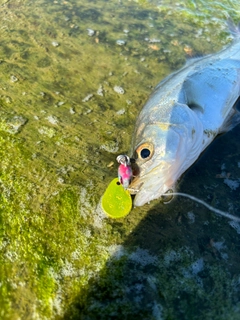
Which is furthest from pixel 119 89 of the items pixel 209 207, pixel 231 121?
pixel 209 207

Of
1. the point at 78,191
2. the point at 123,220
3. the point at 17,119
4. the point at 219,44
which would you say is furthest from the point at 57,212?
the point at 219,44

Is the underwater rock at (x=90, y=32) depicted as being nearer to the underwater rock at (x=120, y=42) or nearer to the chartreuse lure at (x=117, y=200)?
the underwater rock at (x=120, y=42)

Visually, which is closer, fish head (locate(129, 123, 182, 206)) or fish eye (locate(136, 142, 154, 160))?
fish head (locate(129, 123, 182, 206))

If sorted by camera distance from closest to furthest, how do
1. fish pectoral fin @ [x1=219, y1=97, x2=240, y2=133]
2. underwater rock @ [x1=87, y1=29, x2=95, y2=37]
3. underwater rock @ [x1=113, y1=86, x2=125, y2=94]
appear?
fish pectoral fin @ [x1=219, y1=97, x2=240, y2=133] < underwater rock @ [x1=113, y1=86, x2=125, y2=94] < underwater rock @ [x1=87, y1=29, x2=95, y2=37]

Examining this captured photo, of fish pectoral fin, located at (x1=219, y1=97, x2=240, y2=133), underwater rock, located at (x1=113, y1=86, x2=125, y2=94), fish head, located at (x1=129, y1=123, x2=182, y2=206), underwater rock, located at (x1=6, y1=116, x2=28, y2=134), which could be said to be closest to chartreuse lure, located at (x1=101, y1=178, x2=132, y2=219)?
fish head, located at (x1=129, y1=123, x2=182, y2=206)

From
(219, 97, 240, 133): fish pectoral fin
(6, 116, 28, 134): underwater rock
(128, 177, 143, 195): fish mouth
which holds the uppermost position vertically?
(6, 116, 28, 134): underwater rock

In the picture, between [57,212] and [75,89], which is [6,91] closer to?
[75,89]

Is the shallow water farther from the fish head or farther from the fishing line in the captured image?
the fish head

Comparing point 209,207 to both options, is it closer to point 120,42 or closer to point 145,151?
point 145,151
